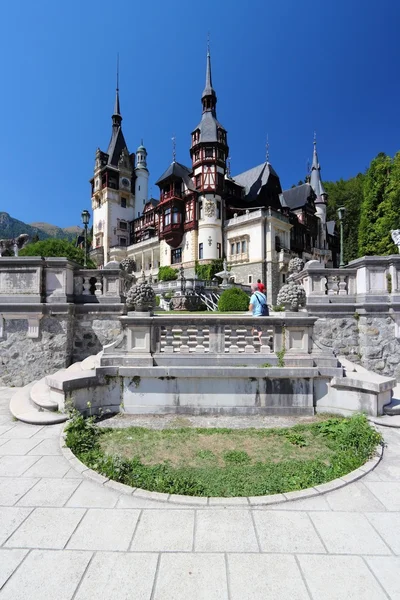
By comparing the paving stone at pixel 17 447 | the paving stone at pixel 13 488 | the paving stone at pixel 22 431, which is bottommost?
the paving stone at pixel 13 488

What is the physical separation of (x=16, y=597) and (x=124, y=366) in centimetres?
425

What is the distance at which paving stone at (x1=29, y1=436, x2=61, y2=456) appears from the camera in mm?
4652

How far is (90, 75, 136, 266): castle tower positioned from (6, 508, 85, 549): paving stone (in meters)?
57.5

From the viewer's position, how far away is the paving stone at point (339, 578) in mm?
2330

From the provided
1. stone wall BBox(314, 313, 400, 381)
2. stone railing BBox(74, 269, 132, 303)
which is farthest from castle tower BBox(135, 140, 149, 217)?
stone wall BBox(314, 313, 400, 381)

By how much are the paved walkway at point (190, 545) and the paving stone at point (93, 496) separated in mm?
12

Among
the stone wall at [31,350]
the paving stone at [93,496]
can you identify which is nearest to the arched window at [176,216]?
the stone wall at [31,350]

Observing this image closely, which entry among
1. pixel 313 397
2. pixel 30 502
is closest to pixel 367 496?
pixel 313 397

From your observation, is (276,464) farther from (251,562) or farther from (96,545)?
(96,545)

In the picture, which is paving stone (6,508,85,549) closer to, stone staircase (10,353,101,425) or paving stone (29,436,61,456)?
paving stone (29,436,61,456)

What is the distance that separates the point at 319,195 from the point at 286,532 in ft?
207

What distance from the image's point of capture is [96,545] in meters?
2.86

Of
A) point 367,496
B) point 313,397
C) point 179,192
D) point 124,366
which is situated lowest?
point 367,496

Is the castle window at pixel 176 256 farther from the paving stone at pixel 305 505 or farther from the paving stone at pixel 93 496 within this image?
the paving stone at pixel 305 505
